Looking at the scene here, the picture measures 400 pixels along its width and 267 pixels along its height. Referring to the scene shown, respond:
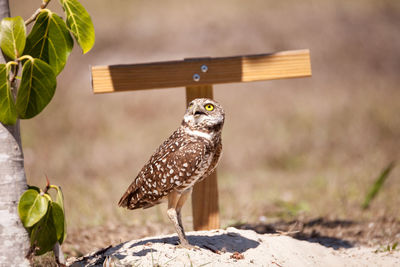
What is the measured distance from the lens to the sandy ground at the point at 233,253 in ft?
9.50

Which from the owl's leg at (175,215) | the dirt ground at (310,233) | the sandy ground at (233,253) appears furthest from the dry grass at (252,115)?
the owl's leg at (175,215)

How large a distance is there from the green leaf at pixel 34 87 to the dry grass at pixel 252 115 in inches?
106

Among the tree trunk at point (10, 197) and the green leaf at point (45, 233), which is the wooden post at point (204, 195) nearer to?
the green leaf at point (45, 233)

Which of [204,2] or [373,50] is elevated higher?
[204,2]

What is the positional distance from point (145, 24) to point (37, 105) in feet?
35.4

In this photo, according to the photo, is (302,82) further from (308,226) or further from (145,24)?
(308,226)

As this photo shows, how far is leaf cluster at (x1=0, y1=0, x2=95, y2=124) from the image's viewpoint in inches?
90.1

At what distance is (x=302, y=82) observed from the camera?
10.9 m

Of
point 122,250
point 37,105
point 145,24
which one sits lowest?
point 122,250

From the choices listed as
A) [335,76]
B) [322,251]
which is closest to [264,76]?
[322,251]

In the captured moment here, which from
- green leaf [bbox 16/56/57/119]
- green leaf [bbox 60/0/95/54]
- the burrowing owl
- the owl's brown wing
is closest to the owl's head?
the burrowing owl

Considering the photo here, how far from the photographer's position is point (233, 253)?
3156 mm

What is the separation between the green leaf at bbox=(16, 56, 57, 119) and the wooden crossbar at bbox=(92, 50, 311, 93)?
904 mm

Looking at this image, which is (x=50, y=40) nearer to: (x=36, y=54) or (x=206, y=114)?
(x=36, y=54)
